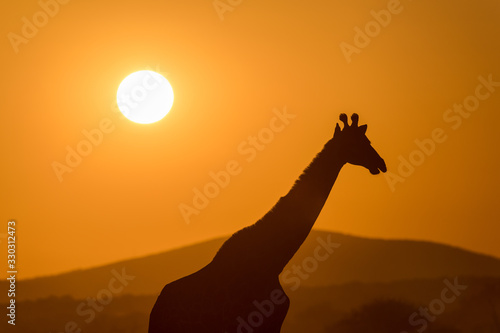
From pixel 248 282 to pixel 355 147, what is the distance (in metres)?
0.89

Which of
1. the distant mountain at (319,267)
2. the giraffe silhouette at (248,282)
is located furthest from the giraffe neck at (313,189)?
the distant mountain at (319,267)

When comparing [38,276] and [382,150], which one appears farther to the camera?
[382,150]

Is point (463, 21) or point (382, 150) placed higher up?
point (463, 21)

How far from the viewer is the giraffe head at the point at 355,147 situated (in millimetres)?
2590

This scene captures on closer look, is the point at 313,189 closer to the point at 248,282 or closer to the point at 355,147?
the point at 355,147

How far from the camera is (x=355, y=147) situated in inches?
104

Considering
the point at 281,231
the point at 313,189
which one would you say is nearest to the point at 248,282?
the point at 281,231

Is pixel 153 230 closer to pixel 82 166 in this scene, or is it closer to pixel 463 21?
pixel 82 166

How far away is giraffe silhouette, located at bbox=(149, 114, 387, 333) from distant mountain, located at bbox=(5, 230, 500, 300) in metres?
Result: 0.64

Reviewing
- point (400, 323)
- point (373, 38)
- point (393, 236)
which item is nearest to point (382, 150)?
point (393, 236)

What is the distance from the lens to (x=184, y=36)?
10.2ft

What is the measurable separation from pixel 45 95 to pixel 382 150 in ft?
6.62

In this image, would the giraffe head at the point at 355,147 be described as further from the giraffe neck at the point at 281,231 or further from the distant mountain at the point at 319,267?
the distant mountain at the point at 319,267

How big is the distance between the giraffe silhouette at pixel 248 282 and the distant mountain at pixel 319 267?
25.2 inches
